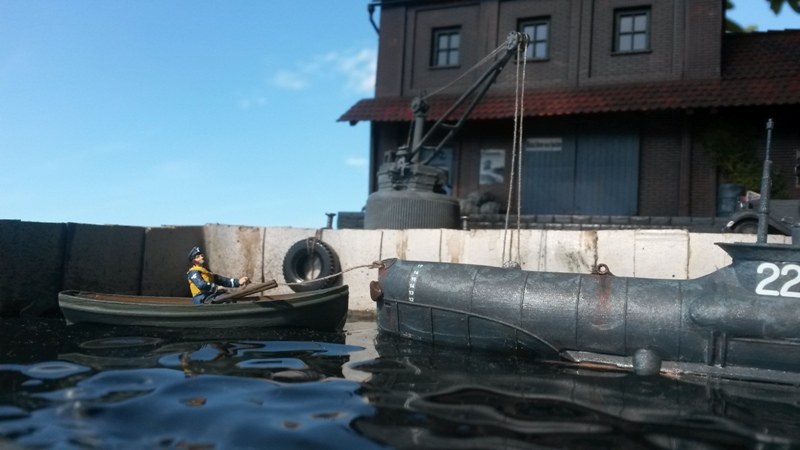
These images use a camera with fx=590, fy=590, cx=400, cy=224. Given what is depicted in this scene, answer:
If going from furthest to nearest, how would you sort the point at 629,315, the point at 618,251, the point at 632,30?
the point at 632,30
the point at 618,251
the point at 629,315

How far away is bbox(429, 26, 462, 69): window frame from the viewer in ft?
63.1

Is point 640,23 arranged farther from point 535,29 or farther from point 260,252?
point 260,252

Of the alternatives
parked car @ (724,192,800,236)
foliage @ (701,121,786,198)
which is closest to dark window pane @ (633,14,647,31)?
foliage @ (701,121,786,198)

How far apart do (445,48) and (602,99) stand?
5.58m

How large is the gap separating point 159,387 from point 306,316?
3.68 meters

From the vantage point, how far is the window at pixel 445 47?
19297 millimetres

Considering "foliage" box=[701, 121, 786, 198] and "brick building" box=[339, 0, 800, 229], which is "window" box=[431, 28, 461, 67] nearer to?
"brick building" box=[339, 0, 800, 229]

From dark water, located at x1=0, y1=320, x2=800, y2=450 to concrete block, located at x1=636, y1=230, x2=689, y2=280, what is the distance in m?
3.79

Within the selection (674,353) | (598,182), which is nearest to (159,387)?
(674,353)

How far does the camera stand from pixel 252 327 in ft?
28.4

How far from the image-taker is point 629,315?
6699mm

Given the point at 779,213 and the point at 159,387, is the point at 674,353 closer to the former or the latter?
the point at 159,387

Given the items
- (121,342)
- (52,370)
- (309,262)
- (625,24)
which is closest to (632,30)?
(625,24)

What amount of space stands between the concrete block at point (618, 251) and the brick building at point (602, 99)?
6846 millimetres
